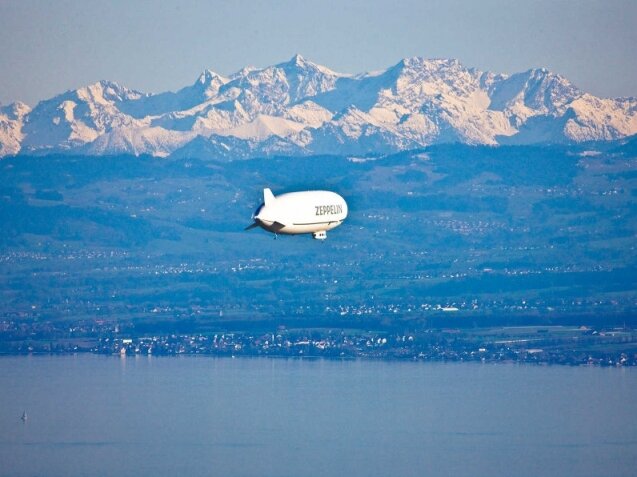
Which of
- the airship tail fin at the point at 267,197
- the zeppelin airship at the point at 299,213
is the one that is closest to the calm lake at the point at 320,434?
the zeppelin airship at the point at 299,213

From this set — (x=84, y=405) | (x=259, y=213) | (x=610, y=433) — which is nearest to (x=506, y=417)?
(x=610, y=433)

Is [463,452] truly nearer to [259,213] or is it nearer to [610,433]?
[610,433]

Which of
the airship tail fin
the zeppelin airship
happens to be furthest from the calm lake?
the airship tail fin

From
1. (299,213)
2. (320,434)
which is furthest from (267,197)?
(320,434)

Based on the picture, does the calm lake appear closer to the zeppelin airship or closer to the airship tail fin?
the zeppelin airship

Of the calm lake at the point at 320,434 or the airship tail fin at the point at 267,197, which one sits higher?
the airship tail fin at the point at 267,197

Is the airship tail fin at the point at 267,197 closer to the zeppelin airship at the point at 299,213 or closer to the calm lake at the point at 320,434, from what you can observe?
the zeppelin airship at the point at 299,213

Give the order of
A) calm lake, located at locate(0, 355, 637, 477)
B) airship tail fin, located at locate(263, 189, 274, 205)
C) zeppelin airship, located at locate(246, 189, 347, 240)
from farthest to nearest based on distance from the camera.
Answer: calm lake, located at locate(0, 355, 637, 477) → airship tail fin, located at locate(263, 189, 274, 205) → zeppelin airship, located at locate(246, 189, 347, 240)
